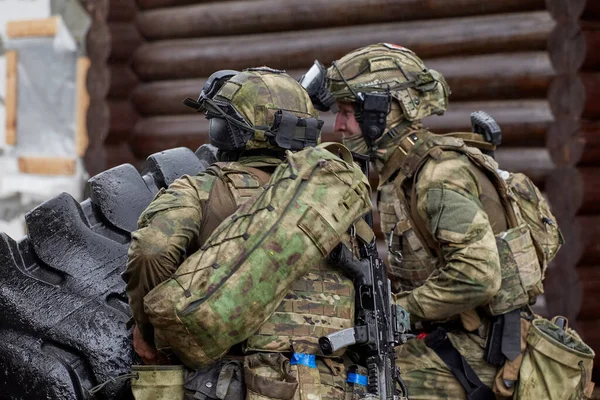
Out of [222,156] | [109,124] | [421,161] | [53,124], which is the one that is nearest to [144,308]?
[222,156]

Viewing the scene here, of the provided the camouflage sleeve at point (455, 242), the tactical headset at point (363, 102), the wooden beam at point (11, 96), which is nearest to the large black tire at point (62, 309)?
the tactical headset at point (363, 102)

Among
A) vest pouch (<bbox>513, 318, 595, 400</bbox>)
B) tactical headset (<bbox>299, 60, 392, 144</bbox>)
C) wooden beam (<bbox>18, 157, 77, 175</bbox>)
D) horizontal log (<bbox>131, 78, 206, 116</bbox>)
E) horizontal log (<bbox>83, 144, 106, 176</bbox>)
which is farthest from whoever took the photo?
wooden beam (<bbox>18, 157, 77, 175</bbox>)

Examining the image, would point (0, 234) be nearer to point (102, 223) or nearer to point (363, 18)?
point (102, 223)

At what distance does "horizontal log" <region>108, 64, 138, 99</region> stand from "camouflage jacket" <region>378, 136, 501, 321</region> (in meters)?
3.79

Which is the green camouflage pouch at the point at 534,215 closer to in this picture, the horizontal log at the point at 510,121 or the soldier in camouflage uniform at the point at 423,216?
the soldier in camouflage uniform at the point at 423,216

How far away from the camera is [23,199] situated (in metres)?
8.66

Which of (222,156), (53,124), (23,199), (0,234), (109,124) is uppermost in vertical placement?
(222,156)

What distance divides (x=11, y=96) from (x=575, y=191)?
5.58m

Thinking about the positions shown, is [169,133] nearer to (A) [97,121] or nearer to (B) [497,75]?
(A) [97,121]

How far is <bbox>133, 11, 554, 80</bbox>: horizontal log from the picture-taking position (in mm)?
5555

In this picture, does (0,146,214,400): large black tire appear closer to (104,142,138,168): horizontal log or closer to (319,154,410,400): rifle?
(319,154,410,400): rifle

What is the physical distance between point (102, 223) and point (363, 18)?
125 inches

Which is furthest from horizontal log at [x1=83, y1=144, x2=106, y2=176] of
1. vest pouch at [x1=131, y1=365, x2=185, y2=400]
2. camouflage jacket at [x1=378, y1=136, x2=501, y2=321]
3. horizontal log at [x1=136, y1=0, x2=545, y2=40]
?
vest pouch at [x1=131, y1=365, x2=185, y2=400]

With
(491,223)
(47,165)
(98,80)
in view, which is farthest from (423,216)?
(47,165)
